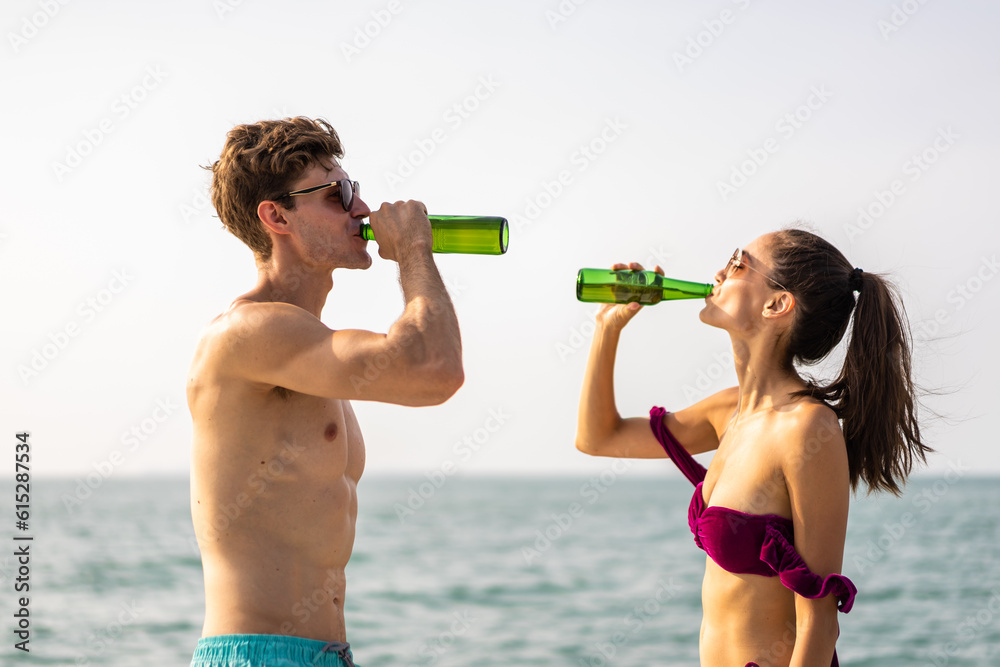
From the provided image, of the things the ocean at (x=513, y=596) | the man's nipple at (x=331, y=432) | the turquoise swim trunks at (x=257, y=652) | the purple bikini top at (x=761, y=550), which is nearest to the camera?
the turquoise swim trunks at (x=257, y=652)

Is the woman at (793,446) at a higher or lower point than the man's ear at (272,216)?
lower

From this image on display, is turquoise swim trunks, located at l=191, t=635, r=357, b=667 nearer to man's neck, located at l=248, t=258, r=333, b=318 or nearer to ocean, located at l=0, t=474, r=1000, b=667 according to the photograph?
man's neck, located at l=248, t=258, r=333, b=318

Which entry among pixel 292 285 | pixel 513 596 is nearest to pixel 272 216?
pixel 292 285

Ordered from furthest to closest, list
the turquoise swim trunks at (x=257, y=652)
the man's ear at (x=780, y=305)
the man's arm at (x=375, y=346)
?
the man's ear at (x=780, y=305), the turquoise swim trunks at (x=257, y=652), the man's arm at (x=375, y=346)

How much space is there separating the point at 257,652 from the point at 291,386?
0.78 metres

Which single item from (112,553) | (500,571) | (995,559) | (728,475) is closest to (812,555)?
(728,475)

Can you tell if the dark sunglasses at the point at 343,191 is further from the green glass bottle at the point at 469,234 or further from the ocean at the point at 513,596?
the ocean at the point at 513,596

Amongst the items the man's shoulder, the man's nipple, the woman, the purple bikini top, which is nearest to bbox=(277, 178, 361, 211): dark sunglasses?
the man's shoulder

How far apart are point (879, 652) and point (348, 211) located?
41.7 feet

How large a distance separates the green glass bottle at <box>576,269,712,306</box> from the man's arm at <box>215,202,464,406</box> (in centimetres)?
91

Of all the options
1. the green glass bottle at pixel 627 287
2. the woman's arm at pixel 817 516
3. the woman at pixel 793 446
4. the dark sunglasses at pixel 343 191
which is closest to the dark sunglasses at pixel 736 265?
the woman at pixel 793 446

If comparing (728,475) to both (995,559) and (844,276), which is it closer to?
(844,276)

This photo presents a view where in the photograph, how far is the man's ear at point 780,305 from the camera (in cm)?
316

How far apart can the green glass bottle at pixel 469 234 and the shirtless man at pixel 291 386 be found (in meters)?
0.30
